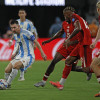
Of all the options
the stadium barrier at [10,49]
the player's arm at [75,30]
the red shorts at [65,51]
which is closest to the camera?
the player's arm at [75,30]

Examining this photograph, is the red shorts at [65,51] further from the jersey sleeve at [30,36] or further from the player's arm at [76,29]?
the player's arm at [76,29]

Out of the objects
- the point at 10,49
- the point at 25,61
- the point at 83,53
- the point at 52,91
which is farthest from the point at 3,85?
the point at 10,49

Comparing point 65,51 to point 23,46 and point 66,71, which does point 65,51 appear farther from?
point 23,46

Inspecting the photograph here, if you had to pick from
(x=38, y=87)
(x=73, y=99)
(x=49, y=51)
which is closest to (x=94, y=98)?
(x=73, y=99)

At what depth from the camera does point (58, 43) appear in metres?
22.6

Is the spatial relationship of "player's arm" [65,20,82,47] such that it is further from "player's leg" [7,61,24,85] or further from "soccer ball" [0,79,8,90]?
"soccer ball" [0,79,8,90]

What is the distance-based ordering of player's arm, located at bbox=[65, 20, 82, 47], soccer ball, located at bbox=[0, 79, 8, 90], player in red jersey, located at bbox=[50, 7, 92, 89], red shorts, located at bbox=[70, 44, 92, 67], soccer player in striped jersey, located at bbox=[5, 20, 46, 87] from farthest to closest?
soccer player in striped jersey, located at bbox=[5, 20, 46, 87] → red shorts, located at bbox=[70, 44, 92, 67] → player in red jersey, located at bbox=[50, 7, 92, 89] → soccer ball, located at bbox=[0, 79, 8, 90] → player's arm, located at bbox=[65, 20, 82, 47]

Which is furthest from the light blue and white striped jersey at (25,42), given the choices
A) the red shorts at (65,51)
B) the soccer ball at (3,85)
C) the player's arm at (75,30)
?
the player's arm at (75,30)

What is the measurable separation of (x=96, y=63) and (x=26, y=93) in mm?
1771

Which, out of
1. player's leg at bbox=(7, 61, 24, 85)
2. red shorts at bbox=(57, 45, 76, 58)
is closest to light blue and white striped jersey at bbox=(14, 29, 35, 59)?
player's leg at bbox=(7, 61, 24, 85)

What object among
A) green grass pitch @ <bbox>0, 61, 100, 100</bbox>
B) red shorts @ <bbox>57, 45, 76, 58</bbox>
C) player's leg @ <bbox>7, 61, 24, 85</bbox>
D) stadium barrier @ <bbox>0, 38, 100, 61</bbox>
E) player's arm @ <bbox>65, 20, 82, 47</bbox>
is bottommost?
stadium barrier @ <bbox>0, 38, 100, 61</bbox>

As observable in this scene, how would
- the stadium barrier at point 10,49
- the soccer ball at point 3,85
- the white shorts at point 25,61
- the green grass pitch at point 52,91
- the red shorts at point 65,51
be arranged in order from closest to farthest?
1. the green grass pitch at point 52,91
2. the soccer ball at point 3,85
3. the white shorts at point 25,61
4. the red shorts at point 65,51
5. the stadium barrier at point 10,49

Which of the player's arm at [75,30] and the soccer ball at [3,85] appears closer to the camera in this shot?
the player's arm at [75,30]

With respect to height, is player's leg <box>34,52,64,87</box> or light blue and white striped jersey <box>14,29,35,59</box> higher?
light blue and white striped jersey <box>14,29,35,59</box>
